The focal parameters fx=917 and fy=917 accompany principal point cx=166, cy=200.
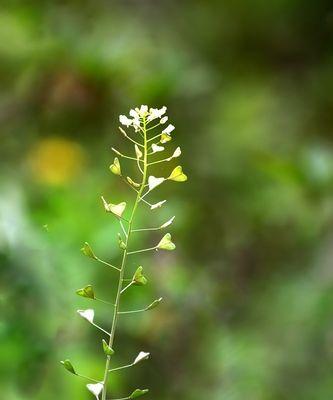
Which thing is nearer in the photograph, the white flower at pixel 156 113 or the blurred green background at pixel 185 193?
the white flower at pixel 156 113

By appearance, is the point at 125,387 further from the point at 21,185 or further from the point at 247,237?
the point at 247,237

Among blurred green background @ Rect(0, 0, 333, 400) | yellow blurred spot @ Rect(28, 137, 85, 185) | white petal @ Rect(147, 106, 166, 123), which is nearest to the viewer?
white petal @ Rect(147, 106, 166, 123)

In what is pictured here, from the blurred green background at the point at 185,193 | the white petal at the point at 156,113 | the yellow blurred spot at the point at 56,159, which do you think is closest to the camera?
the white petal at the point at 156,113

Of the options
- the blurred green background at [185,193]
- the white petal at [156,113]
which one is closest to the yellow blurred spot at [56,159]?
the blurred green background at [185,193]

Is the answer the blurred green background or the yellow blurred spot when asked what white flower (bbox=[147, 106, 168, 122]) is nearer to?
the blurred green background

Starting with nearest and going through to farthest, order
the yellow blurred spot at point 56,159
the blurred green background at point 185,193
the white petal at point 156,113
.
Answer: the white petal at point 156,113
the blurred green background at point 185,193
the yellow blurred spot at point 56,159

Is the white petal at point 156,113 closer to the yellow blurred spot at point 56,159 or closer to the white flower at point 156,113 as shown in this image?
the white flower at point 156,113

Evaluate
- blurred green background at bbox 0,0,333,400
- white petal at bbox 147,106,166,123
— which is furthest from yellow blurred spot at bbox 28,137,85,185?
white petal at bbox 147,106,166,123
